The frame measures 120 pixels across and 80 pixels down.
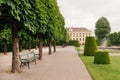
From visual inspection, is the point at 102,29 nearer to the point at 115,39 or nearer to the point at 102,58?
the point at 115,39

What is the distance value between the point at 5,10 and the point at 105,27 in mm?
90381

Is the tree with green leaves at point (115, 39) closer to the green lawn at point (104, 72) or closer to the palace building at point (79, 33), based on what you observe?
the palace building at point (79, 33)

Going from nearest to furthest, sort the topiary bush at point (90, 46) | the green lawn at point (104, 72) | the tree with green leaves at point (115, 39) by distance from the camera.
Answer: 1. the green lawn at point (104, 72)
2. the topiary bush at point (90, 46)
3. the tree with green leaves at point (115, 39)

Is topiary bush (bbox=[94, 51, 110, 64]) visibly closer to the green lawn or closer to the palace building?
the green lawn

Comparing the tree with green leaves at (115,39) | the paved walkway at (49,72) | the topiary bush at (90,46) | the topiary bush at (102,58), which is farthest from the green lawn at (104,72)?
the tree with green leaves at (115,39)

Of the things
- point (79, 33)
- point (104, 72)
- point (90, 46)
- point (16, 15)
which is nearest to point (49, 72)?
point (104, 72)

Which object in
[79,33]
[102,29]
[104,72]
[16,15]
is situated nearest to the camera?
[16,15]

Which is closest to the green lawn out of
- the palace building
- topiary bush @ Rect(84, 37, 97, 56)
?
topiary bush @ Rect(84, 37, 97, 56)

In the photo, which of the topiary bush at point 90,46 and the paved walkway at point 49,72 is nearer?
the paved walkway at point 49,72

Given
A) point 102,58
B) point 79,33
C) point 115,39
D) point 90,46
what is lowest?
point 102,58

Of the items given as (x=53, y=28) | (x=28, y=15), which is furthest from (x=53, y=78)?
(x=53, y=28)

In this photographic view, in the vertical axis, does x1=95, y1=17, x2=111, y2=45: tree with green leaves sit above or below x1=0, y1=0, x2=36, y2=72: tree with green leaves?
above

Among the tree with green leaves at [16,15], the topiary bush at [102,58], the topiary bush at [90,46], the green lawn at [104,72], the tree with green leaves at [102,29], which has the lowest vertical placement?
the green lawn at [104,72]

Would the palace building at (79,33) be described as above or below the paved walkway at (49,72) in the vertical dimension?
above
